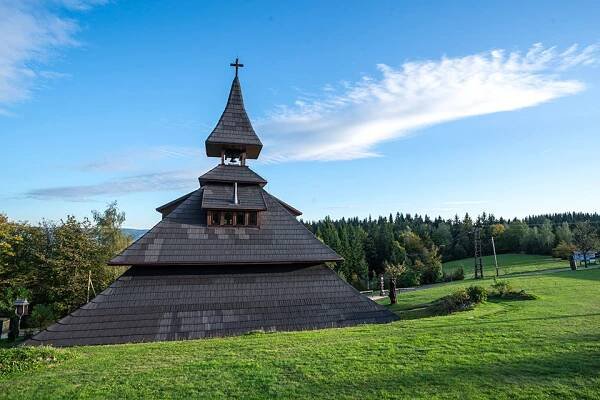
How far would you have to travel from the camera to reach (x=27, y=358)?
8102 mm

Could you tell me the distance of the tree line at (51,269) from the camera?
1104 inches

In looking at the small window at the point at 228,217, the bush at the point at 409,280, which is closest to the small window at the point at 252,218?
the small window at the point at 228,217

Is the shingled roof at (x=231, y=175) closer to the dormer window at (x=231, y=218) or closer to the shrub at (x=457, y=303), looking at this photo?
the dormer window at (x=231, y=218)

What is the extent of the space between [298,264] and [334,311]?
231 cm

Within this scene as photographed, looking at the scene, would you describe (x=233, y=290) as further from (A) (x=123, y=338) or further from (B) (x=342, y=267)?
(B) (x=342, y=267)

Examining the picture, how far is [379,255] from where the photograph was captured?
7538cm

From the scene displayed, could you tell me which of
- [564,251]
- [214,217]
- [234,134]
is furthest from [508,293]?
[564,251]

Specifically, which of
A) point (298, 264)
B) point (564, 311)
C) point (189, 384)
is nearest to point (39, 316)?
point (298, 264)

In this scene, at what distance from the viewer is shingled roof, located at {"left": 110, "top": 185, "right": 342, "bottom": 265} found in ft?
43.5

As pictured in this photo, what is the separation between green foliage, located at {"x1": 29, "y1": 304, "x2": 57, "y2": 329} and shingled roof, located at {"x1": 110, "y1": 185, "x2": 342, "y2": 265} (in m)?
19.5

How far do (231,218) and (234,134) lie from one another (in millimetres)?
4143

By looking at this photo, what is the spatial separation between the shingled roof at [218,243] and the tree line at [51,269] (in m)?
18.3

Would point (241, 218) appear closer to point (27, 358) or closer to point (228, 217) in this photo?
point (228, 217)

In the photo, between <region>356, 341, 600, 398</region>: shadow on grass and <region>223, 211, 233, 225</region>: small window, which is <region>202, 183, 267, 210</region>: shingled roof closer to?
<region>223, 211, 233, 225</region>: small window
